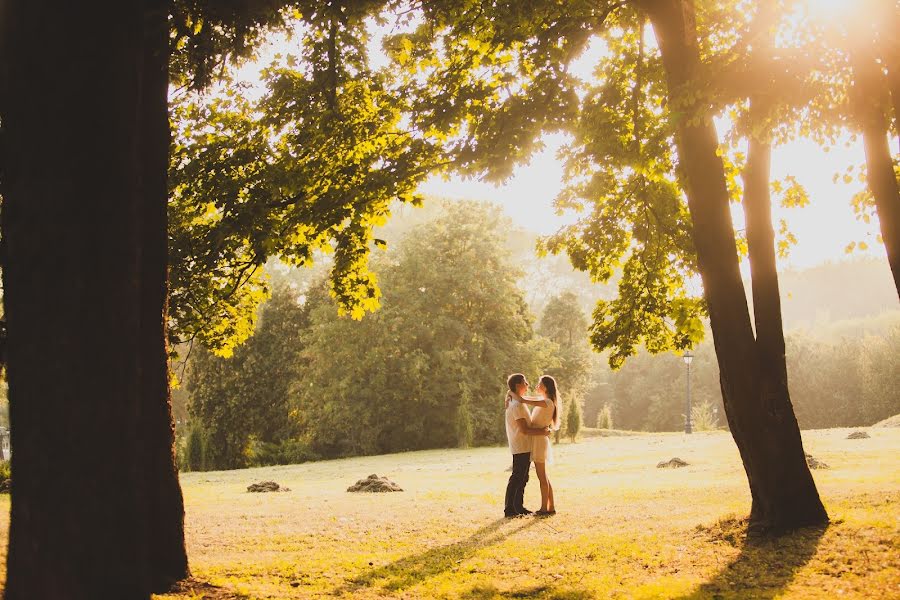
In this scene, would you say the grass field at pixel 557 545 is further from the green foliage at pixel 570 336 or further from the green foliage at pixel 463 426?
the green foliage at pixel 570 336

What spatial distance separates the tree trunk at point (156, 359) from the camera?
601 centimetres

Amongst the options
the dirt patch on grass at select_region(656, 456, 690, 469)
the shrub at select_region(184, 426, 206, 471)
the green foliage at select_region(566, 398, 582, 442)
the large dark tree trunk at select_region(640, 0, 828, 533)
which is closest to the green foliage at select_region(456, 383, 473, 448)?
the green foliage at select_region(566, 398, 582, 442)

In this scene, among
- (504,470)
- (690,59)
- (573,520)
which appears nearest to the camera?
(690,59)

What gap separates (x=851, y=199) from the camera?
13.6 metres

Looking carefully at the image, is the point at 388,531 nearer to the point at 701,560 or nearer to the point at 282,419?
the point at 701,560

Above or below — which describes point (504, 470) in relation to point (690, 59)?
below

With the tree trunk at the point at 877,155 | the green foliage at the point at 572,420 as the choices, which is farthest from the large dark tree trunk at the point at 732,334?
the green foliage at the point at 572,420

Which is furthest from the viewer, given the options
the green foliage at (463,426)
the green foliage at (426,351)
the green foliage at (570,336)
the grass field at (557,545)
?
the green foliage at (570,336)

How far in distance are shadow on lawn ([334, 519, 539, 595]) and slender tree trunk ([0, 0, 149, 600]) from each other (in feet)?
8.85

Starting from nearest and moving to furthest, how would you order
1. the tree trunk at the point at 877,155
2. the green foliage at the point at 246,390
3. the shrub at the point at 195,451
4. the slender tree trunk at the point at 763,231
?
the tree trunk at the point at 877,155, the slender tree trunk at the point at 763,231, the shrub at the point at 195,451, the green foliage at the point at 246,390

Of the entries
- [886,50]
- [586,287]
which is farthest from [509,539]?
[586,287]

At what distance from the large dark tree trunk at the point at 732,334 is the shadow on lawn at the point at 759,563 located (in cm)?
23

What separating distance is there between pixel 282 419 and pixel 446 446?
346 inches

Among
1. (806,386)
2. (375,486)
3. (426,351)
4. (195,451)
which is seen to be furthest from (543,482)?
(806,386)
